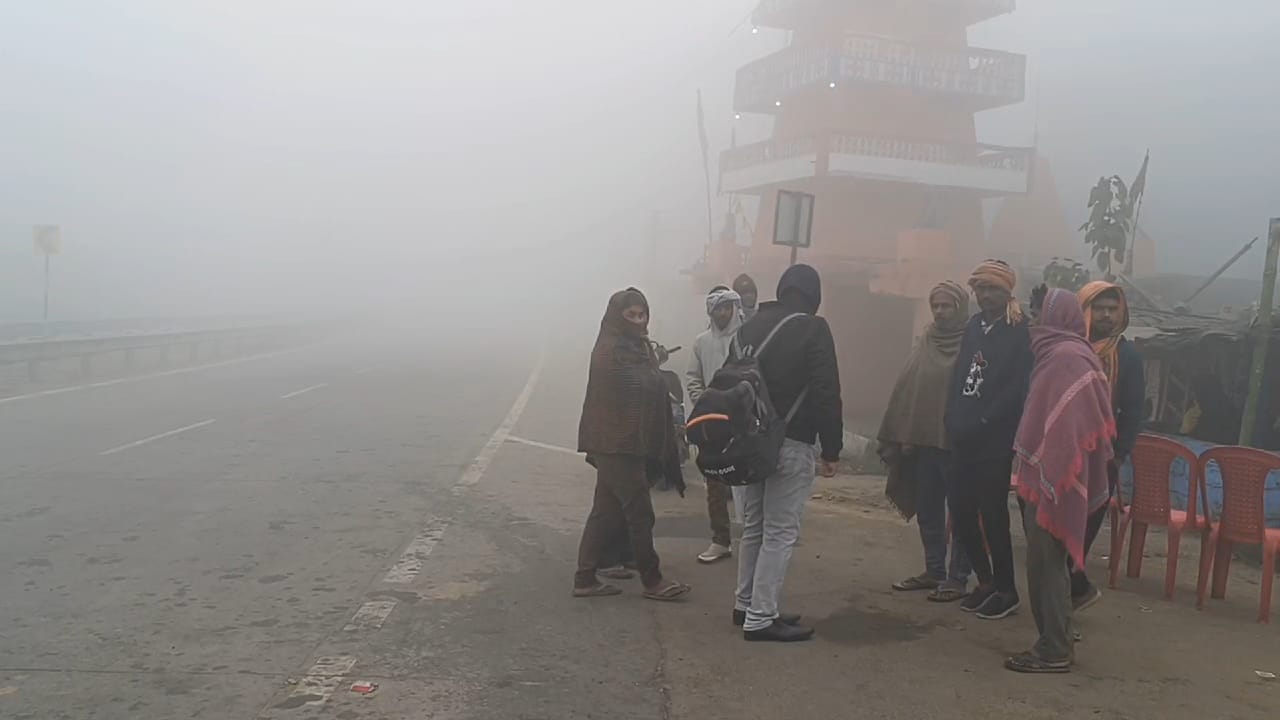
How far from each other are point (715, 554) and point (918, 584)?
53.4 inches

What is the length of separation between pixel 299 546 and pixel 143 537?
3.61ft

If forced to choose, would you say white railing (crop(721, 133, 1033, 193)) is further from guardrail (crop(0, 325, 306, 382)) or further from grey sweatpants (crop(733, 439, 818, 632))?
grey sweatpants (crop(733, 439, 818, 632))

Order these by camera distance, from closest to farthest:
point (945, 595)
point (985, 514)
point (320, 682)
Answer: point (320, 682)
point (985, 514)
point (945, 595)

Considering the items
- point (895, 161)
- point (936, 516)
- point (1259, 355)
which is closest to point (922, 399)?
point (936, 516)

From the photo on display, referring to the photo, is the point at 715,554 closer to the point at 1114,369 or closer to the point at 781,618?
the point at 781,618

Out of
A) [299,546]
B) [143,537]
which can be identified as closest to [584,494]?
[299,546]

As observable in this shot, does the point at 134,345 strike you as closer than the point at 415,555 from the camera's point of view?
No

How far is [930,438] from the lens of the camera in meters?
6.23

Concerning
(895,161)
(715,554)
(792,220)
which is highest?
(895,161)

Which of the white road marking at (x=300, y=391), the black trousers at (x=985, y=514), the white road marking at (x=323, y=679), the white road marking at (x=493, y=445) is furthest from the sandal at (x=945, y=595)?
the white road marking at (x=300, y=391)

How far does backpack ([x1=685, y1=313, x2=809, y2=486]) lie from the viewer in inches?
190

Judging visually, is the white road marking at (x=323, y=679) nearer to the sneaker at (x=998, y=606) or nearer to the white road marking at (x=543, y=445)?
the sneaker at (x=998, y=606)

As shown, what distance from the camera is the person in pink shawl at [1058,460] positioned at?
4.69 m

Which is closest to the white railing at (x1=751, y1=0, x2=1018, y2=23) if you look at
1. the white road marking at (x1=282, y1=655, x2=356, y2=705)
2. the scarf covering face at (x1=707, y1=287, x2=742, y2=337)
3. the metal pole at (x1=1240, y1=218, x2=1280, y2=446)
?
the metal pole at (x1=1240, y1=218, x2=1280, y2=446)
